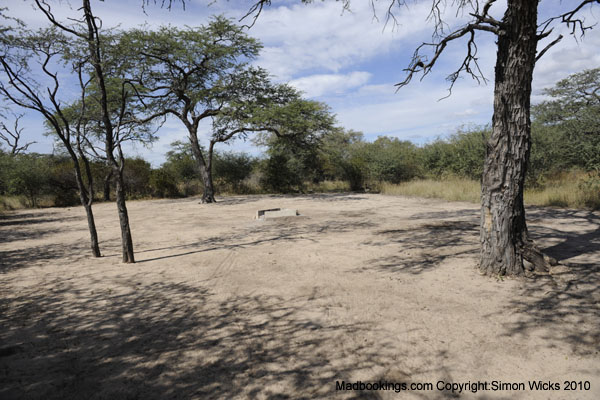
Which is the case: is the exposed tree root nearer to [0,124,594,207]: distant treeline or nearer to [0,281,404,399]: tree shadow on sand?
[0,281,404,399]: tree shadow on sand

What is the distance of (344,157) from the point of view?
79.2 feet

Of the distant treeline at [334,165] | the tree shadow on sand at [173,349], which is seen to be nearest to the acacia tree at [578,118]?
the distant treeline at [334,165]

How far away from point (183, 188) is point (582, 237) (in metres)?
23.1

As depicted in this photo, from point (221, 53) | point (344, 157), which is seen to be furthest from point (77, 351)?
point (344, 157)

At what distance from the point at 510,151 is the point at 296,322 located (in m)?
3.61

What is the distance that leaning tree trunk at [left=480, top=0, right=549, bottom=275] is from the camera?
14.1 feet

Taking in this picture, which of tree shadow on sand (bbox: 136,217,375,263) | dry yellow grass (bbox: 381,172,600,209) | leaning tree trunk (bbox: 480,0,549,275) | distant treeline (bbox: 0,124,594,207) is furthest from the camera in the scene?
distant treeline (bbox: 0,124,594,207)

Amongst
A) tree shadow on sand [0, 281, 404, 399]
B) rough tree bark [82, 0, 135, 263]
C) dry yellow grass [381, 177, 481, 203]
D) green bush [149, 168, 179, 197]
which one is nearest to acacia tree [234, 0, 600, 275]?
tree shadow on sand [0, 281, 404, 399]

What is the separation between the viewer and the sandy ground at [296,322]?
259 centimetres

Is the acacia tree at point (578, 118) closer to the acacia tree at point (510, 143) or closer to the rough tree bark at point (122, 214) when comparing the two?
the acacia tree at point (510, 143)

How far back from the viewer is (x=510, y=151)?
4.45 meters

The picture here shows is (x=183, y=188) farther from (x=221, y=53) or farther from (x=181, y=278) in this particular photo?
(x=181, y=278)

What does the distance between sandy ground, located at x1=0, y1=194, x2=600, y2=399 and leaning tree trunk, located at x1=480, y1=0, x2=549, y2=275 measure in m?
0.37

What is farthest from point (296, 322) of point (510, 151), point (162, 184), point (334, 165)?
point (162, 184)
